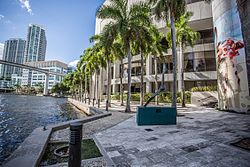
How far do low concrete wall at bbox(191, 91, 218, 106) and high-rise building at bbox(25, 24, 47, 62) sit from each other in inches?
7136

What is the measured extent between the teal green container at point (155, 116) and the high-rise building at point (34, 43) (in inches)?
7302

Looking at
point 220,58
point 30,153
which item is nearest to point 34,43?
point 220,58

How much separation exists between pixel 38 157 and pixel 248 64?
18.9ft

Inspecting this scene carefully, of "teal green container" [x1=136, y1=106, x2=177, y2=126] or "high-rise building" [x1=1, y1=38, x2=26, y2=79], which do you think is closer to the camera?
"teal green container" [x1=136, y1=106, x2=177, y2=126]

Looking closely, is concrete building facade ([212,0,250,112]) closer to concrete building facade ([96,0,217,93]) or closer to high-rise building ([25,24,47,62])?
concrete building facade ([96,0,217,93])

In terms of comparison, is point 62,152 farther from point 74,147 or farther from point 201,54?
point 201,54

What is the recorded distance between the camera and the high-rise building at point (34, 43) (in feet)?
520

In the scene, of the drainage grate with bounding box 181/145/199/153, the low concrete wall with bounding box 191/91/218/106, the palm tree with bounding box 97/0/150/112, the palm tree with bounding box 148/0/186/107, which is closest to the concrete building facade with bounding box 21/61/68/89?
the low concrete wall with bounding box 191/91/218/106

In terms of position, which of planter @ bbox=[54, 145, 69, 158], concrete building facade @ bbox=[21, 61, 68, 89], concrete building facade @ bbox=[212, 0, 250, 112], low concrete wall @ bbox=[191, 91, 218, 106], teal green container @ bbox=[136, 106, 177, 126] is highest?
concrete building facade @ bbox=[21, 61, 68, 89]

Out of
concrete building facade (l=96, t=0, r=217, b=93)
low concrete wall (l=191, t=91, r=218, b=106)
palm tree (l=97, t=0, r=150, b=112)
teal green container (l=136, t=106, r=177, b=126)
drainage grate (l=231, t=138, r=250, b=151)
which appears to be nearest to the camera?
drainage grate (l=231, t=138, r=250, b=151)

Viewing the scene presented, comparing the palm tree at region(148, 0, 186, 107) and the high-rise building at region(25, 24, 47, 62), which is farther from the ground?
the high-rise building at region(25, 24, 47, 62)

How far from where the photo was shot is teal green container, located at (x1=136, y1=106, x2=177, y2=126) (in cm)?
807

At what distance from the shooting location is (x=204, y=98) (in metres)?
20.8

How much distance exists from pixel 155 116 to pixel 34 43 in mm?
193667
